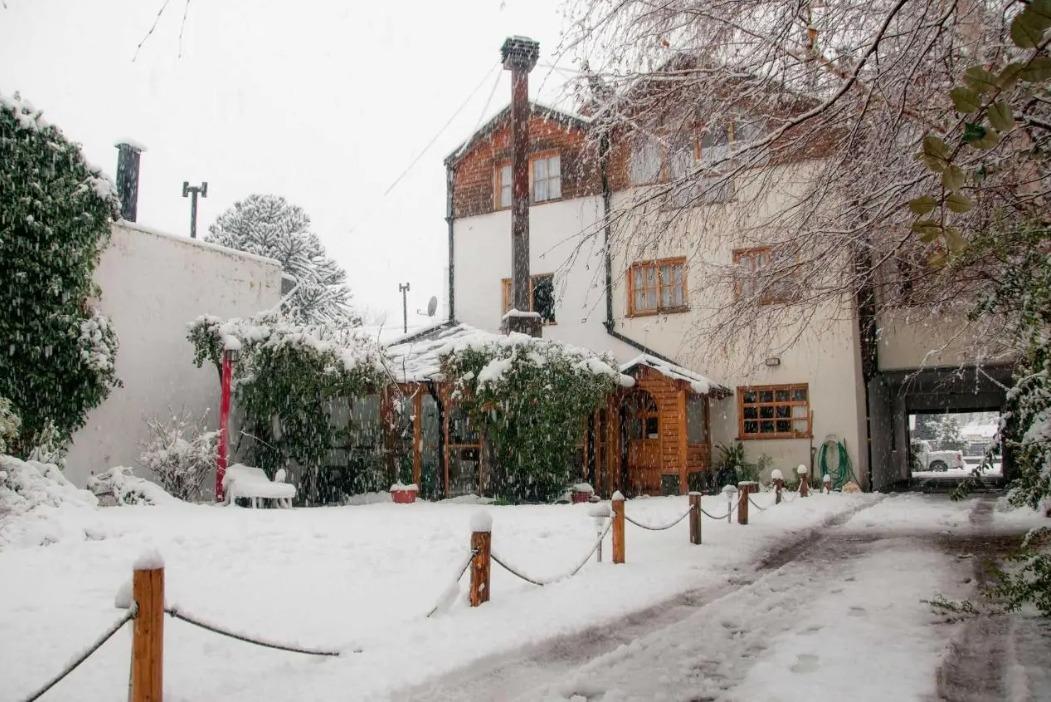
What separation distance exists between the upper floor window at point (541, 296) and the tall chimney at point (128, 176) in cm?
871

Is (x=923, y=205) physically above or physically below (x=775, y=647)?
above

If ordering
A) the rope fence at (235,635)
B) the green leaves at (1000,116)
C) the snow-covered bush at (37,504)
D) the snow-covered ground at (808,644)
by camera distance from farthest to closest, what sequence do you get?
the snow-covered bush at (37,504) < the snow-covered ground at (808,644) < the rope fence at (235,635) < the green leaves at (1000,116)

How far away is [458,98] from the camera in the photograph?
11.1 meters

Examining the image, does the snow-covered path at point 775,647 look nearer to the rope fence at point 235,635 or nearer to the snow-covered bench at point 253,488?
the rope fence at point 235,635

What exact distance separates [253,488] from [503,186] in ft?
37.1

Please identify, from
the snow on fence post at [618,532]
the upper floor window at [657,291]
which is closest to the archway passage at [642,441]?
the upper floor window at [657,291]

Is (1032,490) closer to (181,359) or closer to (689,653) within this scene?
(689,653)

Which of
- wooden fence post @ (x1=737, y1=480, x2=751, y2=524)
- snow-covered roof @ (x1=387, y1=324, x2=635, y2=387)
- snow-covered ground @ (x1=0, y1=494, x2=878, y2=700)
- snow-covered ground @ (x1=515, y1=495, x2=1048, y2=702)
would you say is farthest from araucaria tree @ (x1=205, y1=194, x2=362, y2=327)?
snow-covered ground @ (x1=515, y1=495, x2=1048, y2=702)

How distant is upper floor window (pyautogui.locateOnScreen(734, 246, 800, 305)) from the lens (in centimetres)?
715

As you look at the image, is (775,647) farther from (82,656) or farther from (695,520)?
(695,520)

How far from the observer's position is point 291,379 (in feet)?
46.7

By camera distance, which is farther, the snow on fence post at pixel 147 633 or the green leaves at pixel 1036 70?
the snow on fence post at pixel 147 633

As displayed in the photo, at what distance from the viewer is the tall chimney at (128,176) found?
17078mm

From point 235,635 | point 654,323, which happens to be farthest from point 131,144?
point 235,635
